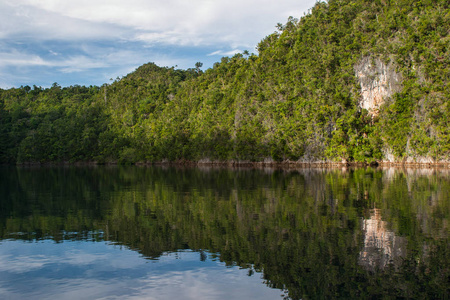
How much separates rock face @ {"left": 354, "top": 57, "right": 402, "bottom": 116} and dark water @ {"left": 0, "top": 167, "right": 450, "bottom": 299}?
173ft

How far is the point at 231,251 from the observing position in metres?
12.5

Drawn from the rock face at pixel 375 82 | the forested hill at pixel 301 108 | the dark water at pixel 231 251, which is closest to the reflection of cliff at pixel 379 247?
the dark water at pixel 231 251

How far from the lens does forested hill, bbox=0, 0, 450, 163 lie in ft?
213

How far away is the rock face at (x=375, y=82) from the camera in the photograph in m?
70.6

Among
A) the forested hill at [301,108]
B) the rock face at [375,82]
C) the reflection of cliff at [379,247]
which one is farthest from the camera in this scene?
the rock face at [375,82]

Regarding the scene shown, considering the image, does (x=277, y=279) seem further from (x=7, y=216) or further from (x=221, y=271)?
(x=7, y=216)

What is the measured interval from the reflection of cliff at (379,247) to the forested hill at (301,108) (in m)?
50.3

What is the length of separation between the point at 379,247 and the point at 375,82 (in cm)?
6686

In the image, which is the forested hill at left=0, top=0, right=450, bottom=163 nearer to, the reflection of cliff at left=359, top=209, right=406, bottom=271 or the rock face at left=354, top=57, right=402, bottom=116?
the rock face at left=354, top=57, right=402, bottom=116

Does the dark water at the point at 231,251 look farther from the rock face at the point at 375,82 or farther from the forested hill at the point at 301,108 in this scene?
the rock face at the point at 375,82

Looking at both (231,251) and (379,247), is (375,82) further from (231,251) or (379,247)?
(231,251)

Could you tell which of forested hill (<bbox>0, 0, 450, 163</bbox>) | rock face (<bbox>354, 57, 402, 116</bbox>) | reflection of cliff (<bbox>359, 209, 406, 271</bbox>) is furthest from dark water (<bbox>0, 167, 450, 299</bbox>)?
rock face (<bbox>354, 57, 402, 116</bbox>)

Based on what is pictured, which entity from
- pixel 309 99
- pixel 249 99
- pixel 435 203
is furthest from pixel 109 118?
pixel 435 203

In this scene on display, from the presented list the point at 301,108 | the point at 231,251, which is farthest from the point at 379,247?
the point at 301,108
